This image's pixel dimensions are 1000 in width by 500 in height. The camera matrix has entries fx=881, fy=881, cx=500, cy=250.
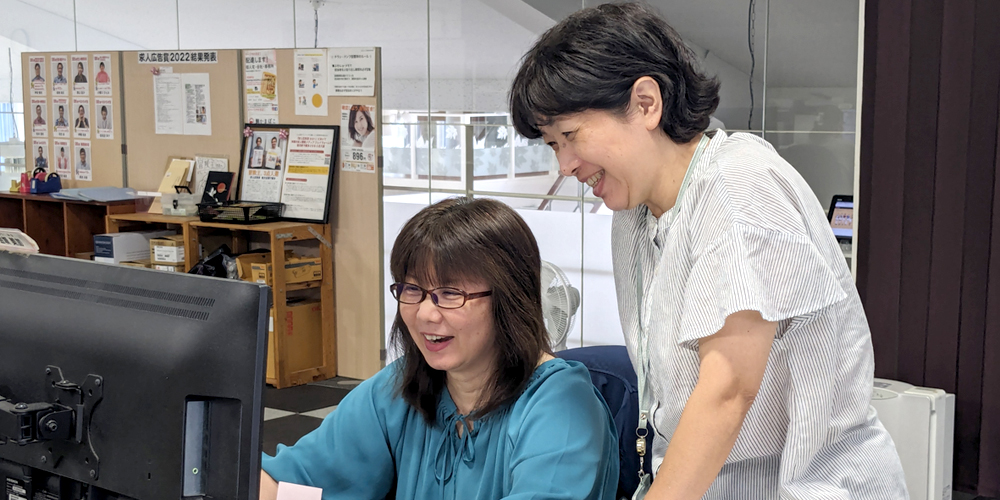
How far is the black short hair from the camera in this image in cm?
113

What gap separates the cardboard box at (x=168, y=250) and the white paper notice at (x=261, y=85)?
80 centimetres

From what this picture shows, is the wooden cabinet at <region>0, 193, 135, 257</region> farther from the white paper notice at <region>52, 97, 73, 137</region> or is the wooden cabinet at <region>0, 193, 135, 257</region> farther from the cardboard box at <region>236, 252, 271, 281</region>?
the cardboard box at <region>236, 252, 271, 281</region>

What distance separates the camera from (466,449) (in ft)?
4.84

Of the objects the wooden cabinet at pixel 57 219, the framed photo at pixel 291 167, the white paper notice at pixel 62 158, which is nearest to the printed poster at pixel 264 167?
the framed photo at pixel 291 167

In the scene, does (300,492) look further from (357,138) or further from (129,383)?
(357,138)

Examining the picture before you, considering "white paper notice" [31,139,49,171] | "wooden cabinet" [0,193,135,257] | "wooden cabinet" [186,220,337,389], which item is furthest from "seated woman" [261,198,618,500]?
"white paper notice" [31,139,49,171]

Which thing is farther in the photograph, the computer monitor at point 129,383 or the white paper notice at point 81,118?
the white paper notice at point 81,118

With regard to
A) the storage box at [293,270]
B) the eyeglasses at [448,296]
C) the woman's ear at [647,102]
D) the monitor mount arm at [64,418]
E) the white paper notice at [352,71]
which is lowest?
the storage box at [293,270]

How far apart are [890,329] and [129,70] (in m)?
4.51

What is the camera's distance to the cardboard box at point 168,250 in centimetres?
476

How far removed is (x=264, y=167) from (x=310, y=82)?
0.54 meters

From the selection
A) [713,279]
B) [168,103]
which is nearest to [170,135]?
[168,103]

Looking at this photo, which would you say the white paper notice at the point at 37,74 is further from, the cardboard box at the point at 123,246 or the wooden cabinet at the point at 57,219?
the cardboard box at the point at 123,246

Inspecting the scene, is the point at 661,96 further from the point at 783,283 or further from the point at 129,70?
the point at 129,70
